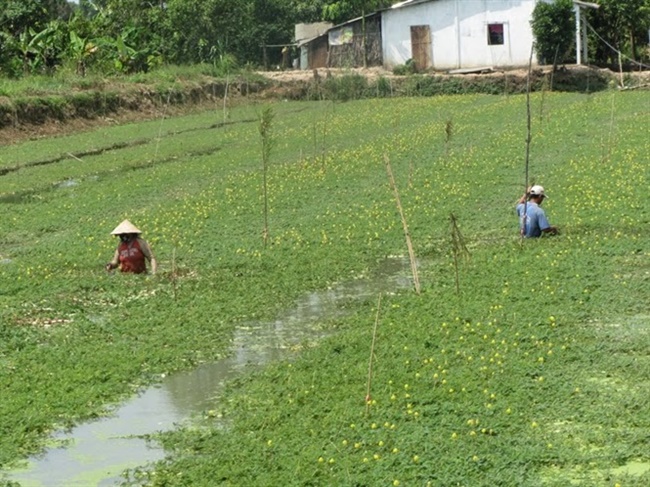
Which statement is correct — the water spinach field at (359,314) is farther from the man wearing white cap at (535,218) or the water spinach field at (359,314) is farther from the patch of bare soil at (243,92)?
the patch of bare soil at (243,92)

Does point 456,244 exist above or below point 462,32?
below

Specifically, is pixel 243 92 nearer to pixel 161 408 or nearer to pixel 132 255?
pixel 132 255

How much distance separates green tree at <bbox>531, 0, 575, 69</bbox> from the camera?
56.2 metres

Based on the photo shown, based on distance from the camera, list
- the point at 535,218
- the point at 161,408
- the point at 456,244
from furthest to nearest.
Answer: the point at 535,218, the point at 456,244, the point at 161,408

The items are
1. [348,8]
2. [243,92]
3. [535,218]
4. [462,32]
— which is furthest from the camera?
[348,8]

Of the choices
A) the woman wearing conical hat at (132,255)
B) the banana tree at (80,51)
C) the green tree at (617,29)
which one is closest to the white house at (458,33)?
the green tree at (617,29)

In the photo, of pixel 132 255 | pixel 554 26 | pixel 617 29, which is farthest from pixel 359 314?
pixel 617 29

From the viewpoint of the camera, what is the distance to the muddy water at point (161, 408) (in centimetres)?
1134

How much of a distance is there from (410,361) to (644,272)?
5.69 metres

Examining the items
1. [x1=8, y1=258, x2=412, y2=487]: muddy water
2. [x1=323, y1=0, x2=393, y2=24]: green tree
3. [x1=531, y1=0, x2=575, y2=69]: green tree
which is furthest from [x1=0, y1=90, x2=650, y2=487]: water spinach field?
[x1=323, y1=0, x2=393, y2=24]: green tree

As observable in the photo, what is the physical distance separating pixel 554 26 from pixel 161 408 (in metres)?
46.4

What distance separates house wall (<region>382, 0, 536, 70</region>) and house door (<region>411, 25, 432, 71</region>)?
209 mm

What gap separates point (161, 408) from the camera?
13094mm

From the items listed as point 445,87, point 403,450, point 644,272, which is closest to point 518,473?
point 403,450
